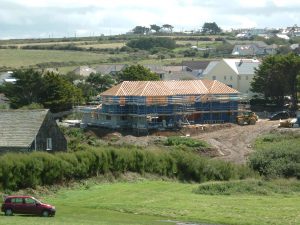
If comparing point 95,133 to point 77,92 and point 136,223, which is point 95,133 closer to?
point 77,92

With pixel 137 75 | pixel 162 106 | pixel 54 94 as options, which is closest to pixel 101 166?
pixel 162 106

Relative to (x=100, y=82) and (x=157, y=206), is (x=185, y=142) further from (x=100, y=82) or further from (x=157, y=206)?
(x=100, y=82)

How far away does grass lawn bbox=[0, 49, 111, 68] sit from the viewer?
167m

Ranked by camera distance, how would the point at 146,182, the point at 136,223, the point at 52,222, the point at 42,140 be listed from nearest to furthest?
the point at 52,222, the point at 136,223, the point at 146,182, the point at 42,140

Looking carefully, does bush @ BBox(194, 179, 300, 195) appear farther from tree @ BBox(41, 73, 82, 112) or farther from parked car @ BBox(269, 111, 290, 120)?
tree @ BBox(41, 73, 82, 112)

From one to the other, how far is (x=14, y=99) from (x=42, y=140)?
1372 inches

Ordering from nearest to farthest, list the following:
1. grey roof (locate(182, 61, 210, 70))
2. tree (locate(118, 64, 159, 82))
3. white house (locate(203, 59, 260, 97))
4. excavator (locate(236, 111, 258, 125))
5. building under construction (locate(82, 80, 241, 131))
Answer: building under construction (locate(82, 80, 241, 131))
excavator (locate(236, 111, 258, 125))
tree (locate(118, 64, 159, 82))
white house (locate(203, 59, 260, 97))
grey roof (locate(182, 61, 210, 70))

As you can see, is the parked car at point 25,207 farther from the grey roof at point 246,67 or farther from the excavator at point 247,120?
the grey roof at point 246,67

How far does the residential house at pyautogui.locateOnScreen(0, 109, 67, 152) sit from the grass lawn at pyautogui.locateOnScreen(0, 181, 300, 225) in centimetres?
613

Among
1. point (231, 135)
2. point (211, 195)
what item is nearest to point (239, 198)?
point (211, 195)

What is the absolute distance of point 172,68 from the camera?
12719 cm

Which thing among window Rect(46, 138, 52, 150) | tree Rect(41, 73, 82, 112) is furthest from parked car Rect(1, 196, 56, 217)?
tree Rect(41, 73, 82, 112)

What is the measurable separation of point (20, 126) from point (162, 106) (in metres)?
29.0

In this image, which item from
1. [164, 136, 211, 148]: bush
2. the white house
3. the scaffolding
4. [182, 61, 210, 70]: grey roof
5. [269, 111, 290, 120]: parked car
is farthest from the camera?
[182, 61, 210, 70]: grey roof
